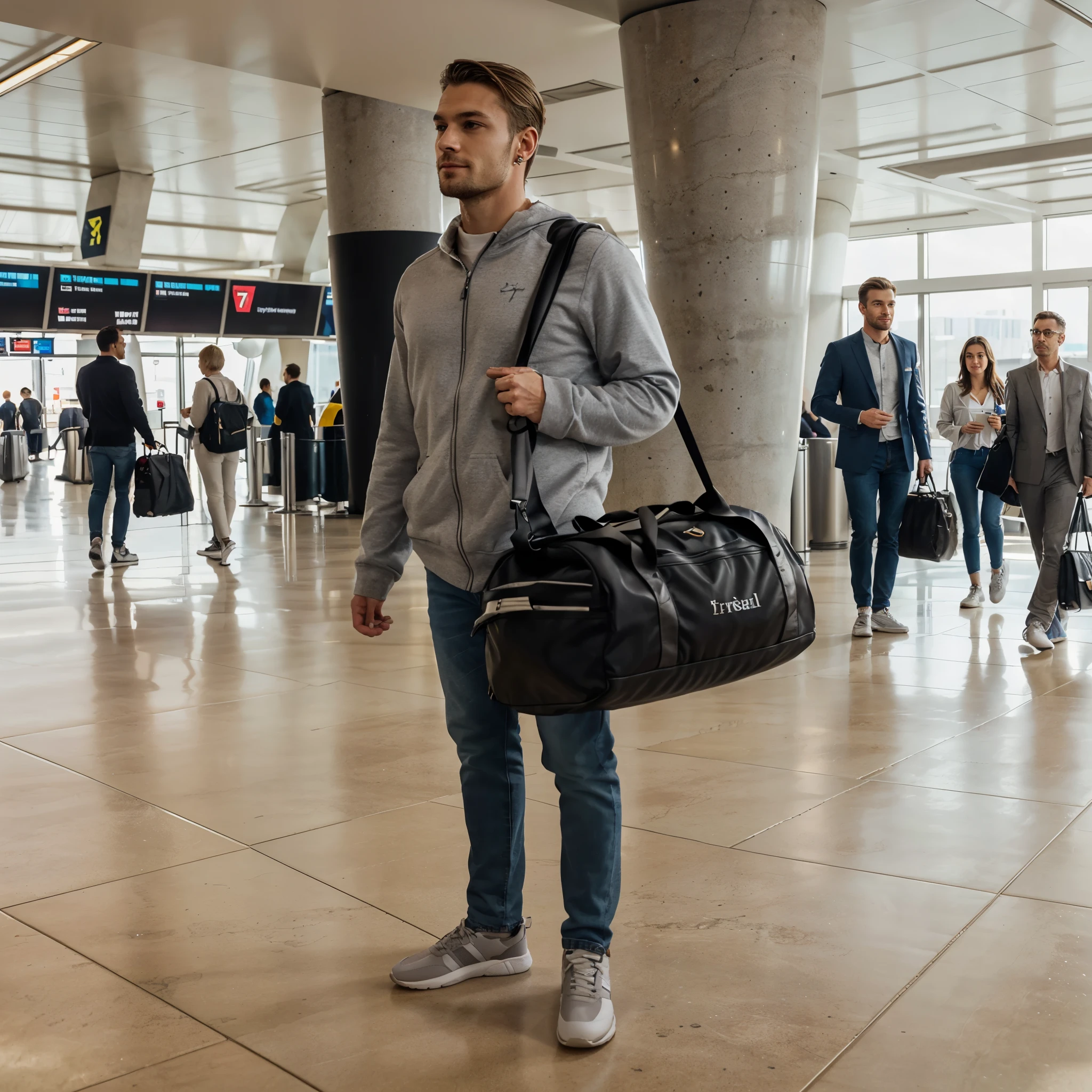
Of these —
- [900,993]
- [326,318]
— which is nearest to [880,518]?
Answer: [900,993]

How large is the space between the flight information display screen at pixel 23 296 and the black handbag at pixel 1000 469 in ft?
51.3

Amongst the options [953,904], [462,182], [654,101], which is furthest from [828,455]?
[462,182]

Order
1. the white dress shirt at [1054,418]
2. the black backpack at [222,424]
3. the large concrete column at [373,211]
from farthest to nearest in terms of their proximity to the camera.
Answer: the large concrete column at [373,211]
the black backpack at [222,424]
the white dress shirt at [1054,418]

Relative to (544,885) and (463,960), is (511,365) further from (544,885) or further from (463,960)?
(544,885)

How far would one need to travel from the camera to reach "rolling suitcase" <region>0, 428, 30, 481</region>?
81.8ft

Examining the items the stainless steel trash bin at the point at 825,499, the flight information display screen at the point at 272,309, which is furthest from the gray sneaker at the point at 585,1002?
the flight information display screen at the point at 272,309

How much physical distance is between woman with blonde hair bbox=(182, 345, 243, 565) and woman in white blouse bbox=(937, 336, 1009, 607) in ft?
20.2

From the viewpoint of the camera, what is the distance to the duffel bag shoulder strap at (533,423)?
2271mm

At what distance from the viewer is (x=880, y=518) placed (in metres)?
7.66

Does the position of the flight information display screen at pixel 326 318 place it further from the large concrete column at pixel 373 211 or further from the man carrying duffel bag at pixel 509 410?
the man carrying duffel bag at pixel 509 410

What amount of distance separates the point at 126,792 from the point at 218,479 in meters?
7.54

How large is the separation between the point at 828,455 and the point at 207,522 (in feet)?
26.9

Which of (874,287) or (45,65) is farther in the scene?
(45,65)

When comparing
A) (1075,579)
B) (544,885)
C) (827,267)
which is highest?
(827,267)
